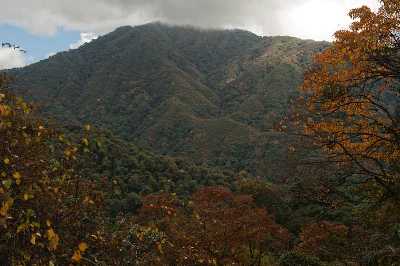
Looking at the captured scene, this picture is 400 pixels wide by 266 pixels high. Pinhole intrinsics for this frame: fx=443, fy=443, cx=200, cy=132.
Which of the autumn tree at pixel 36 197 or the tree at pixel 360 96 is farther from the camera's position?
the tree at pixel 360 96

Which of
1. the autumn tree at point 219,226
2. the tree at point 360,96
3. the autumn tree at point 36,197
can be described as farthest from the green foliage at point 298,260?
the autumn tree at point 36,197

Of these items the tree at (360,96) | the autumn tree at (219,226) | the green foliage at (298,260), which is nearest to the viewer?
the tree at (360,96)

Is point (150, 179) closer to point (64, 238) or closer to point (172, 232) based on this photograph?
point (172, 232)

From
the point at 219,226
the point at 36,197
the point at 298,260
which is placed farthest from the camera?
the point at 219,226

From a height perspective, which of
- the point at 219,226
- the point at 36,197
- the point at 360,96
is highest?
the point at 360,96

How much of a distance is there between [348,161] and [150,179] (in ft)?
205

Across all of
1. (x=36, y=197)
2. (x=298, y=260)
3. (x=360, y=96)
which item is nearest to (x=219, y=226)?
(x=298, y=260)

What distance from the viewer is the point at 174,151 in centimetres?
16462

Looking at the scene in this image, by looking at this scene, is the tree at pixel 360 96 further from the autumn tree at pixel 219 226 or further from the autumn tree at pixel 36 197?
the autumn tree at pixel 219 226

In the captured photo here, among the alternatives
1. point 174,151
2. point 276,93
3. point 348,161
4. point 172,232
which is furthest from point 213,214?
point 276,93

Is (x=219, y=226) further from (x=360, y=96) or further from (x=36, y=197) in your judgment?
(x=36, y=197)

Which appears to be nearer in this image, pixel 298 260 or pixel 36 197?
pixel 36 197

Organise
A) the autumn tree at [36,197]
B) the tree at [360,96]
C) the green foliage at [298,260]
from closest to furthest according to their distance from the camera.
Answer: the autumn tree at [36,197]
the tree at [360,96]
the green foliage at [298,260]

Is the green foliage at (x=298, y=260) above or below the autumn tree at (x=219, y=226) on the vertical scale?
below
